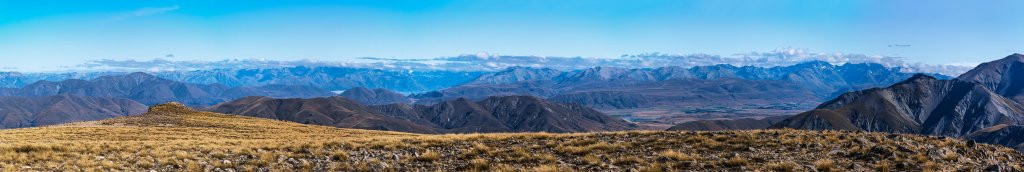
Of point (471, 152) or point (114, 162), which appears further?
point (471, 152)

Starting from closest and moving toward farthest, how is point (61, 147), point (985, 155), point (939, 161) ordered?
point (939, 161)
point (985, 155)
point (61, 147)

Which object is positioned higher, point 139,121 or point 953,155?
point 953,155

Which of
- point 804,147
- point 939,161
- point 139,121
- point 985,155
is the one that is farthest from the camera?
point 139,121

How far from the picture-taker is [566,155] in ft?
84.7

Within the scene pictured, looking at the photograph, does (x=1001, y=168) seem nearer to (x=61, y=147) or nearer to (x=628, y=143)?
(x=628, y=143)

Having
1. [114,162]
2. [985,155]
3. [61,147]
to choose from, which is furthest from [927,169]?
[61,147]

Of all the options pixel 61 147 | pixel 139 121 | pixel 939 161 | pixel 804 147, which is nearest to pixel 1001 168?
pixel 939 161

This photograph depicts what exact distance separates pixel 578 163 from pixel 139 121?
173ft

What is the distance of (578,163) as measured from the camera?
76.8 feet

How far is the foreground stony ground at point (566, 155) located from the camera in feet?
69.9

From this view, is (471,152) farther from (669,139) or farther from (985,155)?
(985,155)

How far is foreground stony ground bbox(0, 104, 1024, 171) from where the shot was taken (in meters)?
21.3

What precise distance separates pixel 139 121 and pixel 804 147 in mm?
58045

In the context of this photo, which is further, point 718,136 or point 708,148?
point 718,136
